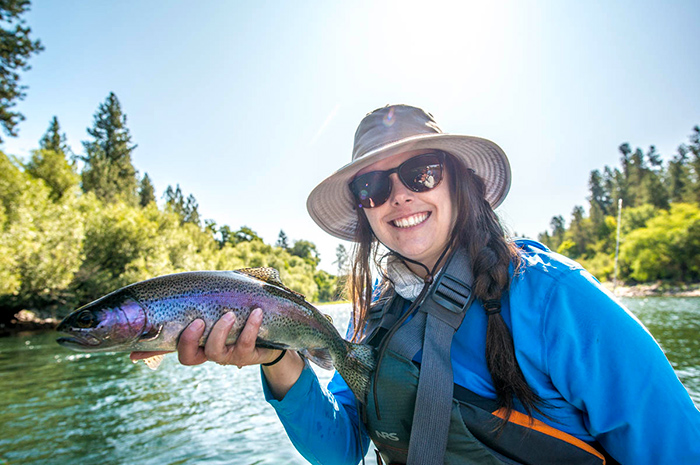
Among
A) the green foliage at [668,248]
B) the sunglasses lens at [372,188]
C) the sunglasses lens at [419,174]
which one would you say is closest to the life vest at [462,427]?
the sunglasses lens at [419,174]

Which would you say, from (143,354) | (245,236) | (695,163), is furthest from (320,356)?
(245,236)

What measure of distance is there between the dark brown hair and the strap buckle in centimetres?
6

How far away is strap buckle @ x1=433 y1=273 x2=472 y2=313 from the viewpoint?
2100 mm

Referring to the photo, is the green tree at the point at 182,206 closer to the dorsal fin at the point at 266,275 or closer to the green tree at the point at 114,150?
the green tree at the point at 114,150

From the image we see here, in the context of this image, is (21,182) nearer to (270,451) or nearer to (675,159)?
(270,451)

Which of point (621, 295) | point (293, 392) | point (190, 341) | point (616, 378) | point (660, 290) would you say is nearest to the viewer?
point (616, 378)

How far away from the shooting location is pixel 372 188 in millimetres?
2697

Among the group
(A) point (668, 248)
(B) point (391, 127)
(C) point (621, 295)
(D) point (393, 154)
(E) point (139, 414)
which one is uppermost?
(B) point (391, 127)

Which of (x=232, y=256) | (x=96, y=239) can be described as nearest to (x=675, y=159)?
(x=232, y=256)

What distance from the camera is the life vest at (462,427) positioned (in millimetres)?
1852

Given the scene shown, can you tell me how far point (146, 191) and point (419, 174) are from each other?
8232 centimetres

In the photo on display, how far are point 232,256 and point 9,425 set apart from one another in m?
63.9

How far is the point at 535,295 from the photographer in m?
1.90

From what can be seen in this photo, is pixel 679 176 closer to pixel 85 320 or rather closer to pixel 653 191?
pixel 653 191
